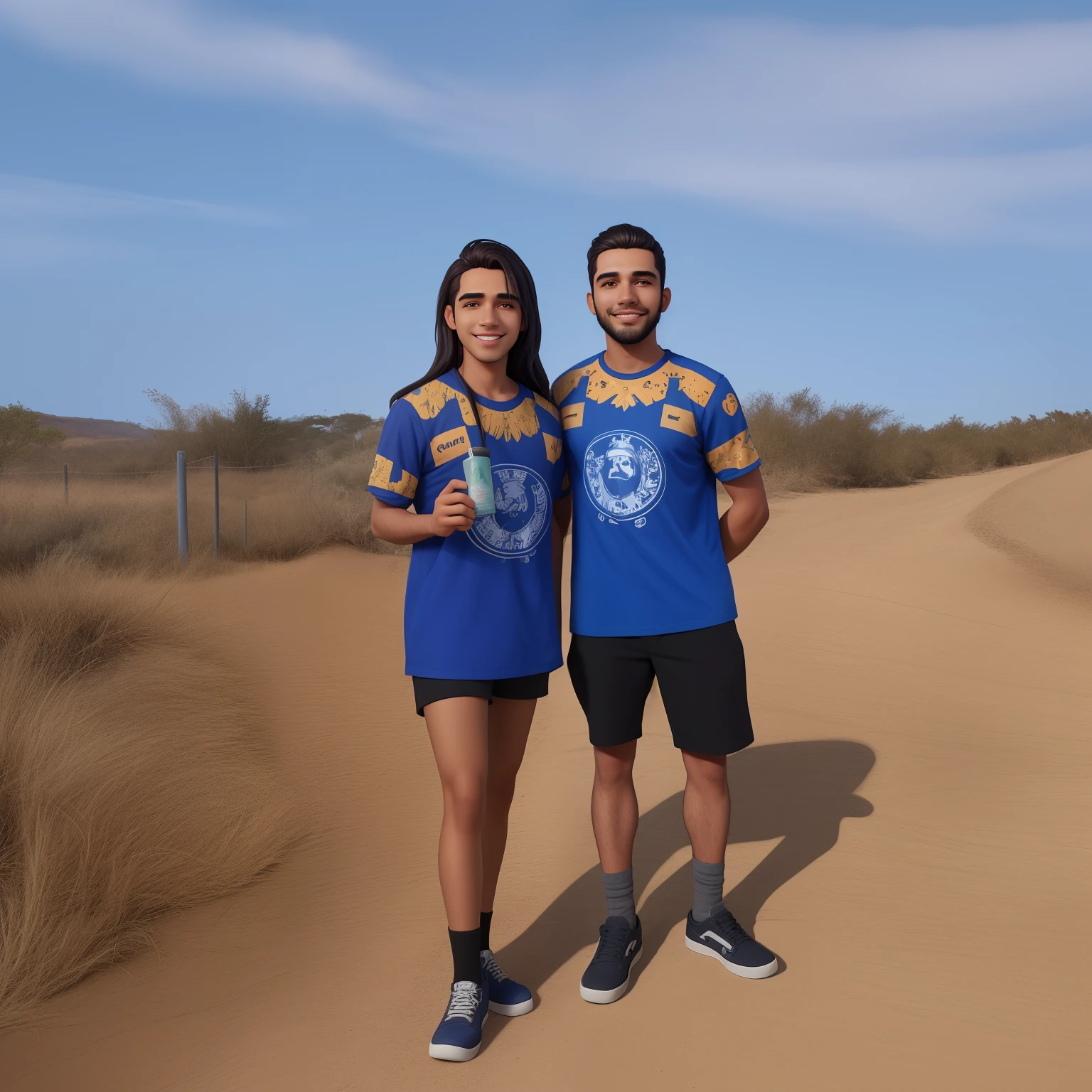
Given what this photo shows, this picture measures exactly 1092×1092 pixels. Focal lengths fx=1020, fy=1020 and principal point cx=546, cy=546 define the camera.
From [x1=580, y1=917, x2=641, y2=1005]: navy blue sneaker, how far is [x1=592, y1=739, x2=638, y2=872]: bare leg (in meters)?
0.21

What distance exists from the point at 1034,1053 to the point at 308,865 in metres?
3.08

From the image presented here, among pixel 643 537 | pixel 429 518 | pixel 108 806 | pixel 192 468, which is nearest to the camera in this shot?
pixel 429 518

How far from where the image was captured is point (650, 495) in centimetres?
314

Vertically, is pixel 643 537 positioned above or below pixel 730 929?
above

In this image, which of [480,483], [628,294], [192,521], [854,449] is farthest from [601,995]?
[854,449]

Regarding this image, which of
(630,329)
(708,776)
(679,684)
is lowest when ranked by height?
(708,776)

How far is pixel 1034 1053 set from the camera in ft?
10.0

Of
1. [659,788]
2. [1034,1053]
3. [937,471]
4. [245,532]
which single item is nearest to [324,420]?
[937,471]

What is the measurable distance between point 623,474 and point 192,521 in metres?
11.6

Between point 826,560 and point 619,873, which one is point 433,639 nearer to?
point 619,873

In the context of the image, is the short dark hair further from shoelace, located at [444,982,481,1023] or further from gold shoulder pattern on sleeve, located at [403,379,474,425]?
shoelace, located at [444,982,481,1023]

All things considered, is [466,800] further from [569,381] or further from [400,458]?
[569,381]

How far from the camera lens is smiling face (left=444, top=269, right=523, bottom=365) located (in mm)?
2949

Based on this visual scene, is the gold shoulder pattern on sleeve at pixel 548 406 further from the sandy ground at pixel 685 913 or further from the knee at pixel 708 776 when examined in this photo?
the sandy ground at pixel 685 913
